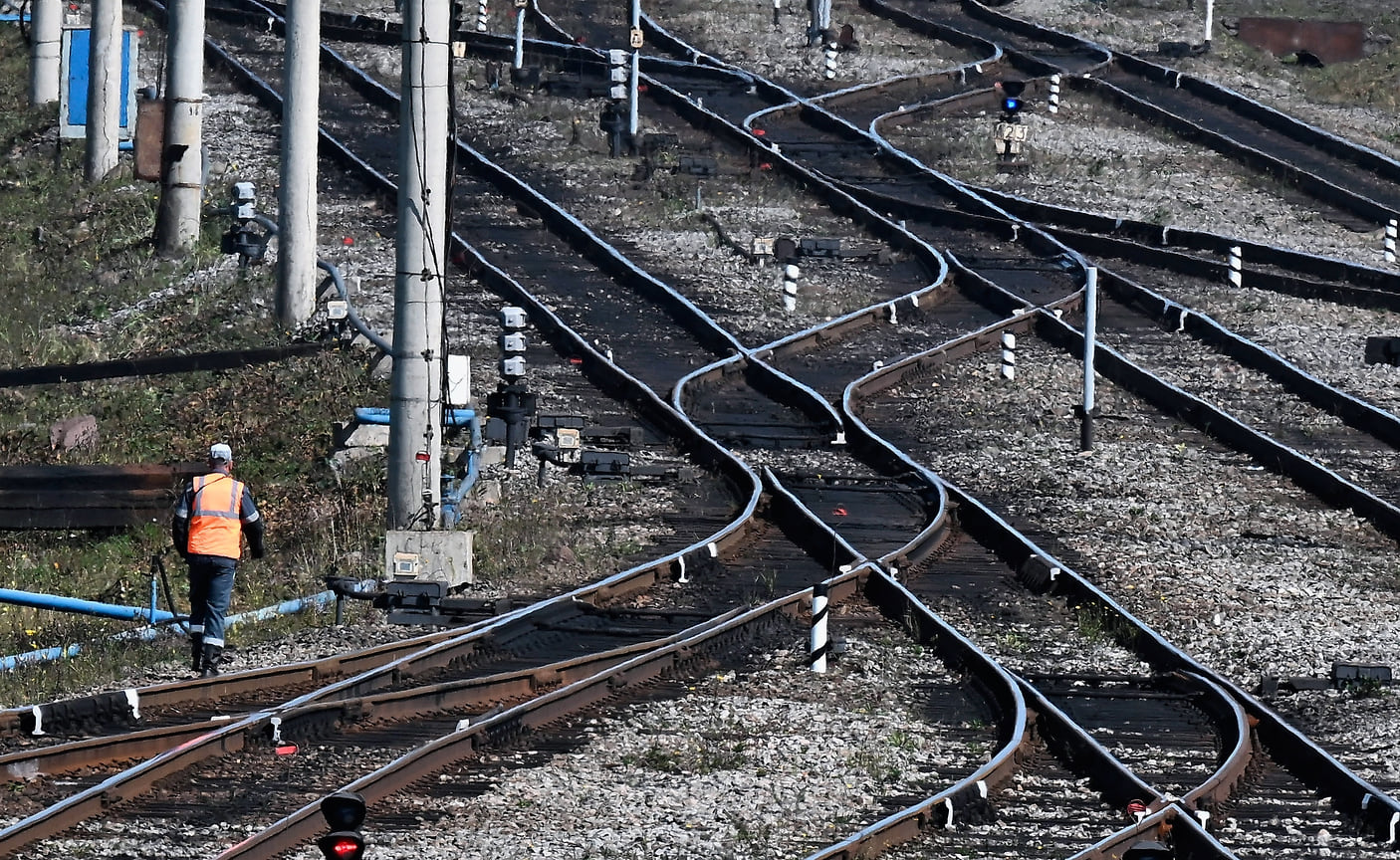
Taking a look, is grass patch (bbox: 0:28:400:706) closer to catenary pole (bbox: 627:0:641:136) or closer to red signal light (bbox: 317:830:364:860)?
red signal light (bbox: 317:830:364:860)

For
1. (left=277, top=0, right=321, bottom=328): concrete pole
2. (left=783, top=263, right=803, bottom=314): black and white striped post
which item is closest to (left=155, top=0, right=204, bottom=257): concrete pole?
(left=277, top=0, right=321, bottom=328): concrete pole

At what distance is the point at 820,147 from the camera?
35.7 m

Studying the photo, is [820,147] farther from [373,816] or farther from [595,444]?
[373,816]

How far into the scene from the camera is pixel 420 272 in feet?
56.8

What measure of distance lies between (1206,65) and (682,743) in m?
31.4

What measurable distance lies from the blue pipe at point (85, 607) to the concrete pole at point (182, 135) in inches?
515

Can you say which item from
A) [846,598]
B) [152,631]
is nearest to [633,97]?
[846,598]

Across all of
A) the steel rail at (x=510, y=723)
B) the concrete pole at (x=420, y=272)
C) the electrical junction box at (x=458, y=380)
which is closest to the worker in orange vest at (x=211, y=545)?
the steel rail at (x=510, y=723)

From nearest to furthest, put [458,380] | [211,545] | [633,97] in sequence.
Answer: [211,545]
[458,380]
[633,97]

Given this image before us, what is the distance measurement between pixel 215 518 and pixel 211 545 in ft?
0.58

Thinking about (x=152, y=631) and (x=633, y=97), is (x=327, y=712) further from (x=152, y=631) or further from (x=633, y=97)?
(x=633, y=97)

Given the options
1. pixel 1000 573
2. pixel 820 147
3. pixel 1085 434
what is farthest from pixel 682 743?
pixel 820 147

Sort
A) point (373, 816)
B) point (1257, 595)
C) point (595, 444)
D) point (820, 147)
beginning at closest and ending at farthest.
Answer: point (373, 816) → point (1257, 595) → point (595, 444) → point (820, 147)

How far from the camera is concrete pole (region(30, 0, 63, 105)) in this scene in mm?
37625
